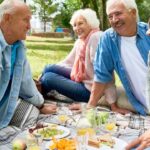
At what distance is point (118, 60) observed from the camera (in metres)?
4.76

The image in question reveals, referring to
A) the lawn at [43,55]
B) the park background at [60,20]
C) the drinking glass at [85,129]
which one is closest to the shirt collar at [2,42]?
the drinking glass at [85,129]

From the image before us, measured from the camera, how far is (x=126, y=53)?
4715 mm

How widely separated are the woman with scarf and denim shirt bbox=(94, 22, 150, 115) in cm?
27

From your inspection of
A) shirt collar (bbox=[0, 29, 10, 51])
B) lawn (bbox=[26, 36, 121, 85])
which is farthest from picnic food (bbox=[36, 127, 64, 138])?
lawn (bbox=[26, 36, 121, 85])

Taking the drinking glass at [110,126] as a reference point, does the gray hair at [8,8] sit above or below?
above

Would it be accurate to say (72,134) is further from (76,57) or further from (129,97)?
(76,57)

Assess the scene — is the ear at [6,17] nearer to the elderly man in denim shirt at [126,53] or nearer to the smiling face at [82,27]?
the elderly man in denim shirt at [126,53]

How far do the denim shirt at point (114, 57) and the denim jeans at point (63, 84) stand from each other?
533mm

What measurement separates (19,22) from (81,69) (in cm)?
153

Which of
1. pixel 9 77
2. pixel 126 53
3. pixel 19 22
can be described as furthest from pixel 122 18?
pixel 9 77

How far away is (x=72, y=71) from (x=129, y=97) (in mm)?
1068

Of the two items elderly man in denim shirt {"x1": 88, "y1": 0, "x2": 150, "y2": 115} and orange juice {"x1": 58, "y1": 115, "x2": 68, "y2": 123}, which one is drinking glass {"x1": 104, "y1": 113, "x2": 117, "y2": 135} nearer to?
orange juice {"x1": 58, "y1": 115, "x2": 68, "y2": 123}

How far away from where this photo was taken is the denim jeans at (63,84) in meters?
5.41

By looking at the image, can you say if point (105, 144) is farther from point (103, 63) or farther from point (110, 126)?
point (103, 63)
